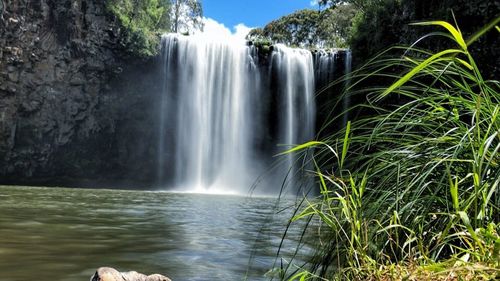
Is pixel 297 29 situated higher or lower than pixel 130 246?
higher

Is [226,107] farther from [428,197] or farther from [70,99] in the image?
[428,197]

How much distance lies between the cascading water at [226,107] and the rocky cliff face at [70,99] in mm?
1236

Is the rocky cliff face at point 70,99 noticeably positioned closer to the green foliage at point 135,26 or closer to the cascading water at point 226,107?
the green foliage at point 135,26

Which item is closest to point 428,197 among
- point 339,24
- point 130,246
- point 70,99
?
point 130,246

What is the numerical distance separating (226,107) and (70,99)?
7553 millimetres

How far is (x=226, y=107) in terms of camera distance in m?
22.6

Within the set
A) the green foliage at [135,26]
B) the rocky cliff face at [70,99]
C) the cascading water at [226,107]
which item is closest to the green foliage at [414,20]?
the cascading water at [226,107]

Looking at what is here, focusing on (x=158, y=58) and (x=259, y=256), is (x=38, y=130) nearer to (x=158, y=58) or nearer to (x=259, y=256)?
(x=158, y=58)

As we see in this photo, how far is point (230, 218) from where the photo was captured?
7.54 meters

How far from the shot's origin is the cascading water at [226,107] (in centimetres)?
2209

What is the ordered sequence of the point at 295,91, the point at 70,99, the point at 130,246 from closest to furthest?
the point at 130,246 < the point at 70,99 < the point at 295,91

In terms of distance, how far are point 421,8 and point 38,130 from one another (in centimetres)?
1721

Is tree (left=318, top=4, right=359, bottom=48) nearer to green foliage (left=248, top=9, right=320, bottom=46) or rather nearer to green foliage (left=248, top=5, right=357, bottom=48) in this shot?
green foliage (left=248, top=5, right=357, bottom=48)

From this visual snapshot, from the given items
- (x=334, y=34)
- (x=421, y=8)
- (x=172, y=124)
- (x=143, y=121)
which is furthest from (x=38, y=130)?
(x=334, y=34)
